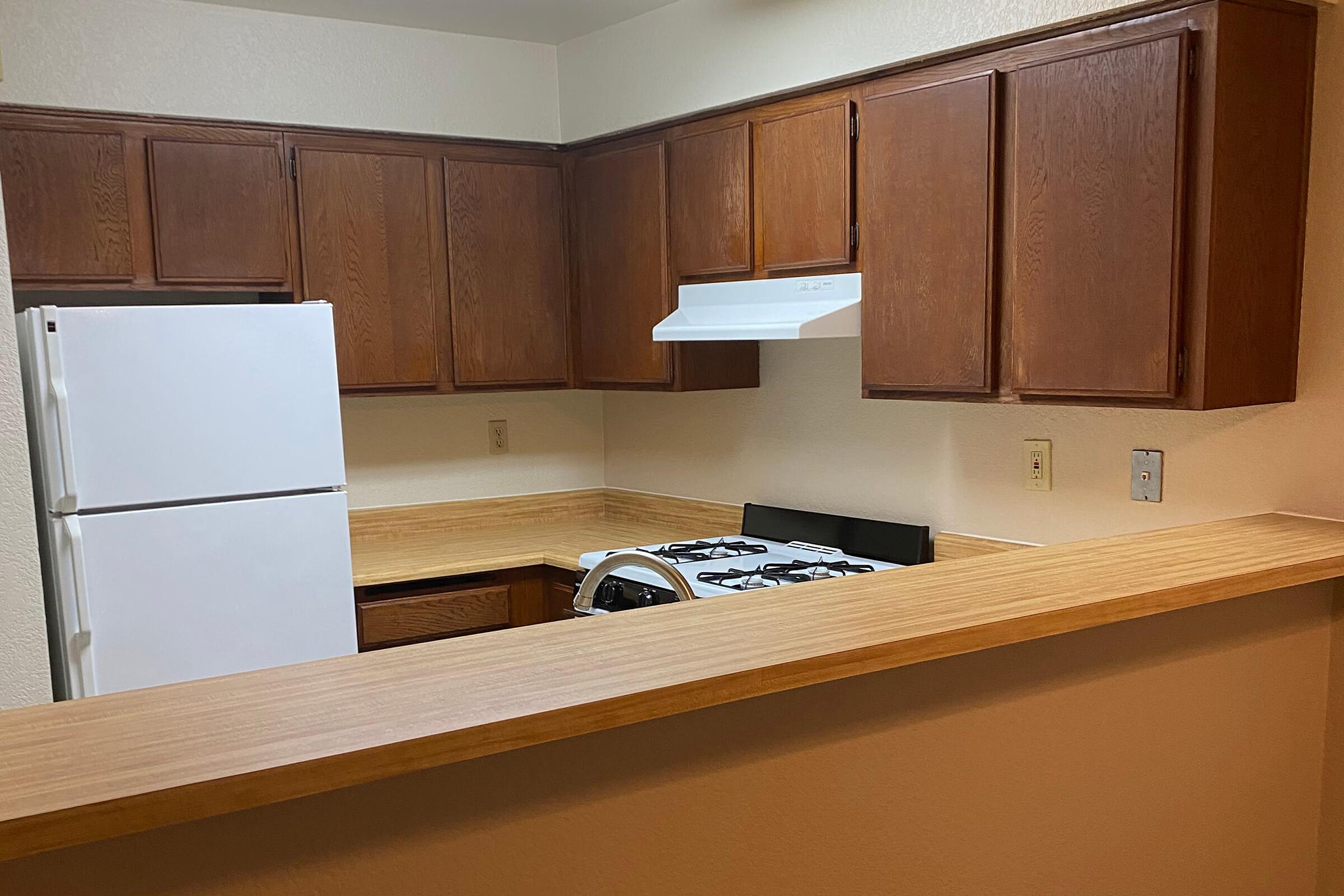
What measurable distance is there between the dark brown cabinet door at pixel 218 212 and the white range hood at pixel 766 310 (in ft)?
3.74

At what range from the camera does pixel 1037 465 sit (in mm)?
2568

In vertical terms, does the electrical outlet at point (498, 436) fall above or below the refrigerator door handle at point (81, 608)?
above

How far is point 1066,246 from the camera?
2170mm

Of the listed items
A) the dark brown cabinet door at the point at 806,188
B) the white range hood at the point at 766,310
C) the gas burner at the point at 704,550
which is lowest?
the gas burner at the point at 704,550

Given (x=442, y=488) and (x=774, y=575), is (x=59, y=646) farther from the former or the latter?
(x=774, y=575)

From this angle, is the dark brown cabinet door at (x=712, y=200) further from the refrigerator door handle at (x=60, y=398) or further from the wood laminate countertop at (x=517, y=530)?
the refrigerator door handle at (x=60, y=398)

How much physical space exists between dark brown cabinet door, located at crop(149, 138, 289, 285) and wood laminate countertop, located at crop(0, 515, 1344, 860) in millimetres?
2120

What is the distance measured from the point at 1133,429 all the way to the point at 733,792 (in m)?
1.50

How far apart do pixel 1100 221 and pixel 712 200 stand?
1.20 metres

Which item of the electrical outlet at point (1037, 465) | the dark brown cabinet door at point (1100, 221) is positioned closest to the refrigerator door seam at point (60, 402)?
the dark brown cabinet door at point (1100, 221)

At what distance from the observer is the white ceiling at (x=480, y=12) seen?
121 inches

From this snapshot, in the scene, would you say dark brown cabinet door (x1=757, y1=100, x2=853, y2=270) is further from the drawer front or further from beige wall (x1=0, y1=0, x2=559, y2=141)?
the drawer front

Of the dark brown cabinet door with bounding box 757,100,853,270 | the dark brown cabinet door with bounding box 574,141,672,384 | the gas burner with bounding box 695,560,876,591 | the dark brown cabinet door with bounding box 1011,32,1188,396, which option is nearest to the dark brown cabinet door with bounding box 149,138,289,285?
the dark brown cabinet door with bounding box 574,141,672,384

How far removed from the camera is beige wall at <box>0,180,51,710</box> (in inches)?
85.2
